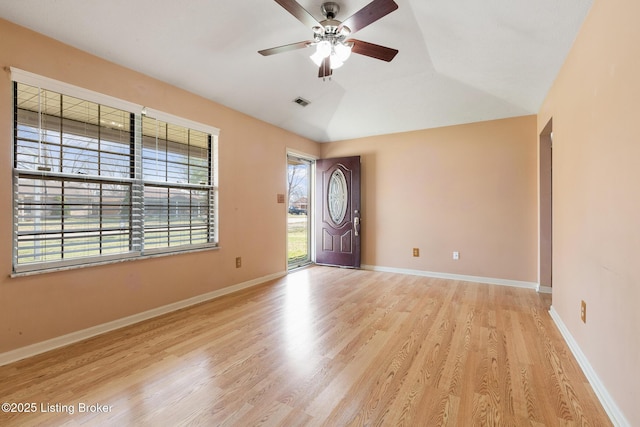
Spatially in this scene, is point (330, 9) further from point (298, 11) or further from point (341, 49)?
point (298, 11)

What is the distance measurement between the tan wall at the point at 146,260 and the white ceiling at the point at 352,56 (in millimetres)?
163

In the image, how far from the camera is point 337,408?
1.63 meters

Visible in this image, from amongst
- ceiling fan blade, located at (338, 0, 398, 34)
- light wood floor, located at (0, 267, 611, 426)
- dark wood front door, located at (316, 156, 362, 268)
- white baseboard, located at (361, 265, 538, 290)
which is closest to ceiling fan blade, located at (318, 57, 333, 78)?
ceiling fan blade, located at (338, 0, 398, 34)

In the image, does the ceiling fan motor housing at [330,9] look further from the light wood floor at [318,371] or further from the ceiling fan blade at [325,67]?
the light wood floor at [318,371]

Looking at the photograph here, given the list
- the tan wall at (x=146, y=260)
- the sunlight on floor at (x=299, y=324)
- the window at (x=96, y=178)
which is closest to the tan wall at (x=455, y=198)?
the tan wall at (x=146, y=260)

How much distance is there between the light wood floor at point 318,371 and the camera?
1582 millimetres

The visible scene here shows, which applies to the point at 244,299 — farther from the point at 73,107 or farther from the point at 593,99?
the point at 593,99

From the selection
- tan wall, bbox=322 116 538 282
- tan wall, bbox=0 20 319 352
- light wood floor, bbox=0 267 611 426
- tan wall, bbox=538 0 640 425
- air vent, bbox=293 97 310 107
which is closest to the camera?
tan wall, bbox=538 0 640 425

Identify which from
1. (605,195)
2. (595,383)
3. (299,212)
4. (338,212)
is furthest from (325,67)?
(299,212)

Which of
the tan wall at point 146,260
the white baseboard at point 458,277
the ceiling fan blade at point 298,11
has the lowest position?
the white baseboard at point 458,277

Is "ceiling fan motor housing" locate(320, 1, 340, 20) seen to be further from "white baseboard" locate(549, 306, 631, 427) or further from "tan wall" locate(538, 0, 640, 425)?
"white baseboard" locate(549, 306, 631, 427)

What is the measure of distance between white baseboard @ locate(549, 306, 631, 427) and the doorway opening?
12.6ft

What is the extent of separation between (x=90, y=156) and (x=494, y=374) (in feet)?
11.9

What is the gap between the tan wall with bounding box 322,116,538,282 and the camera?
4.05 metres
